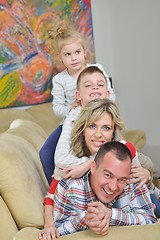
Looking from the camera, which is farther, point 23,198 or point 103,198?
point 23,198

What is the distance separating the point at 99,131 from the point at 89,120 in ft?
0.21

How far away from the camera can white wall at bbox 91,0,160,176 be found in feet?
15.2

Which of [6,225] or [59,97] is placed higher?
[59,97]

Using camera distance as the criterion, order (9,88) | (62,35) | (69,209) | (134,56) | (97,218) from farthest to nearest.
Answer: (134,56)
(9,88)
(62,35)
(69,209)
(97,218)

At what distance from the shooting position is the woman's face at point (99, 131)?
1.90 metres

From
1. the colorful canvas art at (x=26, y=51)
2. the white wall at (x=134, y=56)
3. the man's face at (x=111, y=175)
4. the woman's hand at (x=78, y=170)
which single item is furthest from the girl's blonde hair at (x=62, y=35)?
the white wall at (x=134, y=56)

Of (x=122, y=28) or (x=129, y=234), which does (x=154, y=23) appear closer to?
(x=122, y=28)

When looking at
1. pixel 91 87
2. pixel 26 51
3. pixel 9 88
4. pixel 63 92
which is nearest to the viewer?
pixel 91 87

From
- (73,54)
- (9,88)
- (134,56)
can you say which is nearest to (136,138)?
(134,56)

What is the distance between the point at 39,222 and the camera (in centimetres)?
191

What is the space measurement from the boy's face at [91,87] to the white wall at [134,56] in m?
2.67

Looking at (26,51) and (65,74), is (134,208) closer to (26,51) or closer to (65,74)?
(65,74)

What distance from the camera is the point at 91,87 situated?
206 centimetres

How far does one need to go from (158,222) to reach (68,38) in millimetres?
1209
